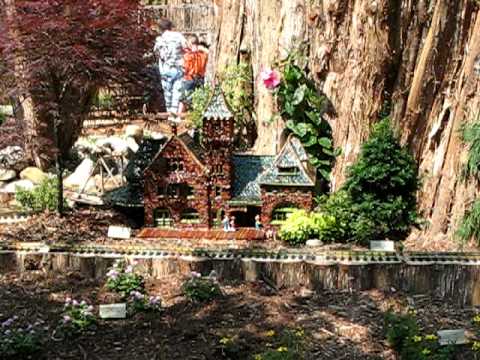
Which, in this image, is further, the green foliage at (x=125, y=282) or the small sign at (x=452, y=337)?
the green foliage at (x=125, y=282)

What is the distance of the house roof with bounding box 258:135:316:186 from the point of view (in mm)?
6047

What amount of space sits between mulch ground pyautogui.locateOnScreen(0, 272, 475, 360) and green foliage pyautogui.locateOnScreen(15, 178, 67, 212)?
1738 mm

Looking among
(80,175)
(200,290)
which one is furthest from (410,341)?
(80,175)

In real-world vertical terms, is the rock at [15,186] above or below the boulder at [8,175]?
below

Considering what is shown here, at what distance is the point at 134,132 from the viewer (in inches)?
383

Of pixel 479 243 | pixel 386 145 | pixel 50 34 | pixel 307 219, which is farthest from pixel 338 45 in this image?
pixel 50 34

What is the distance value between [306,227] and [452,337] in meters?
2.08

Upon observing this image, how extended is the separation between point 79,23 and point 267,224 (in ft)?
8.04

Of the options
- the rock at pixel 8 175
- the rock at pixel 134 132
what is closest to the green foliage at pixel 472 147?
the rock at pixel 134 132

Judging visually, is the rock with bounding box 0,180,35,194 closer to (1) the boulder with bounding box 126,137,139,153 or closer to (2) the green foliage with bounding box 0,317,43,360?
(1) the boulder with bounding box 126,137,139,153

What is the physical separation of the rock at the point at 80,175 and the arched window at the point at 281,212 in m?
2.74

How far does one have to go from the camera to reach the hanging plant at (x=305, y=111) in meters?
6.64

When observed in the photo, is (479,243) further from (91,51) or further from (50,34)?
(50,34)

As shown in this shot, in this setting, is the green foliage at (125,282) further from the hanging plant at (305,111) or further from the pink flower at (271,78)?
the pink flower at (271,78)
